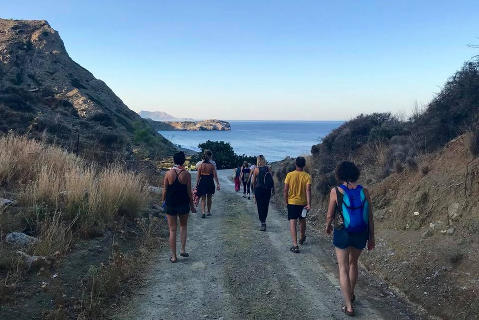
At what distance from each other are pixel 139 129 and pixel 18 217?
Answer: 3549 centimetres

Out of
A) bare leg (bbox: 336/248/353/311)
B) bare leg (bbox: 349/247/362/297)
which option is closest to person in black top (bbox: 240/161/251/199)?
bare leg (bbox: 349/247/362/297)

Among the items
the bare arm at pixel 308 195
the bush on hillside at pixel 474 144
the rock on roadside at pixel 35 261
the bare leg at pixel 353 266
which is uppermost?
the bush on hillside at pixel 474 144

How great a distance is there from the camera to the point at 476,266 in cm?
604

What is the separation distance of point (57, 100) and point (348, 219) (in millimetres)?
37175

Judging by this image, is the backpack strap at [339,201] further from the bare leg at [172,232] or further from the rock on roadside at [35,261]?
the rock on roadside at [35,261]

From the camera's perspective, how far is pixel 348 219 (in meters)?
5.43

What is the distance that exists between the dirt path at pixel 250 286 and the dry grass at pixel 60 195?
65.2 inches

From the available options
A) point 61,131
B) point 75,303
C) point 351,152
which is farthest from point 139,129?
point 75,303

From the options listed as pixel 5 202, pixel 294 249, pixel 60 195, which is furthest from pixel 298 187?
pixel 5 202

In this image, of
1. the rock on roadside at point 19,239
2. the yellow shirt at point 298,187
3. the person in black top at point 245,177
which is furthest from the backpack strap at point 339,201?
the person in black top at point 245,177

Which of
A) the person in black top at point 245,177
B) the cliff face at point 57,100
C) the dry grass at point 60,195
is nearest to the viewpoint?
the dry grass at point 60,195

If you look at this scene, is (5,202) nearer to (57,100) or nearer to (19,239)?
(19,239)

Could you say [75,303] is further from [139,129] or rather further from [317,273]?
[139,129]

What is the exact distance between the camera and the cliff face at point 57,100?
25688 mm
